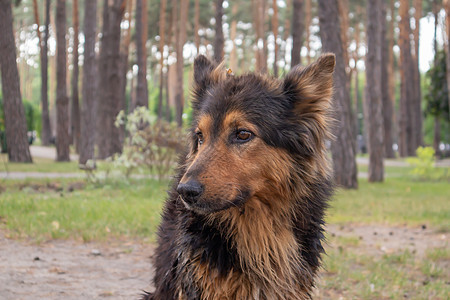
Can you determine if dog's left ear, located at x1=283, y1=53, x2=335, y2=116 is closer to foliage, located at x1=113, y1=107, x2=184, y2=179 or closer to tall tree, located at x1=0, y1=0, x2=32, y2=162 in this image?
foliage, located at x1=113, y1=107, x2=184, y2=179

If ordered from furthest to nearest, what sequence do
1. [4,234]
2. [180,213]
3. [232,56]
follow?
[232,56]
[4,234]
[180,213]

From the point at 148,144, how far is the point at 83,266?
7.64m

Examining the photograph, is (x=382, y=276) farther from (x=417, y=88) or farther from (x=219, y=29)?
(x=417, y=88)

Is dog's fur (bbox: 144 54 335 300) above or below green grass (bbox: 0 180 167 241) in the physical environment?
above

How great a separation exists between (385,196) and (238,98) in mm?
12236

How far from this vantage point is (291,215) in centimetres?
384

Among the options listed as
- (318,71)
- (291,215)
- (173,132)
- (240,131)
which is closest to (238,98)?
(240,131)

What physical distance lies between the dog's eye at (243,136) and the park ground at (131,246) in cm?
190

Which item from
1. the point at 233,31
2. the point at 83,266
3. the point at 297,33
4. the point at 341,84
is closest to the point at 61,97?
the point at 297,33

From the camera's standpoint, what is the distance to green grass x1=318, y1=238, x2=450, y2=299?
5.99 metres

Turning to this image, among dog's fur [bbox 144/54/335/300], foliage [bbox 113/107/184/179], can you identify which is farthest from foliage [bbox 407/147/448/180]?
dog's fur [bbox 144/54/335/300]

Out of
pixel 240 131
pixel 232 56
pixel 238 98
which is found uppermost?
pixel 232 56

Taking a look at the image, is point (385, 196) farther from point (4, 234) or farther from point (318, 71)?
point (318, 71)

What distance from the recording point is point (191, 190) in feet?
10.8
